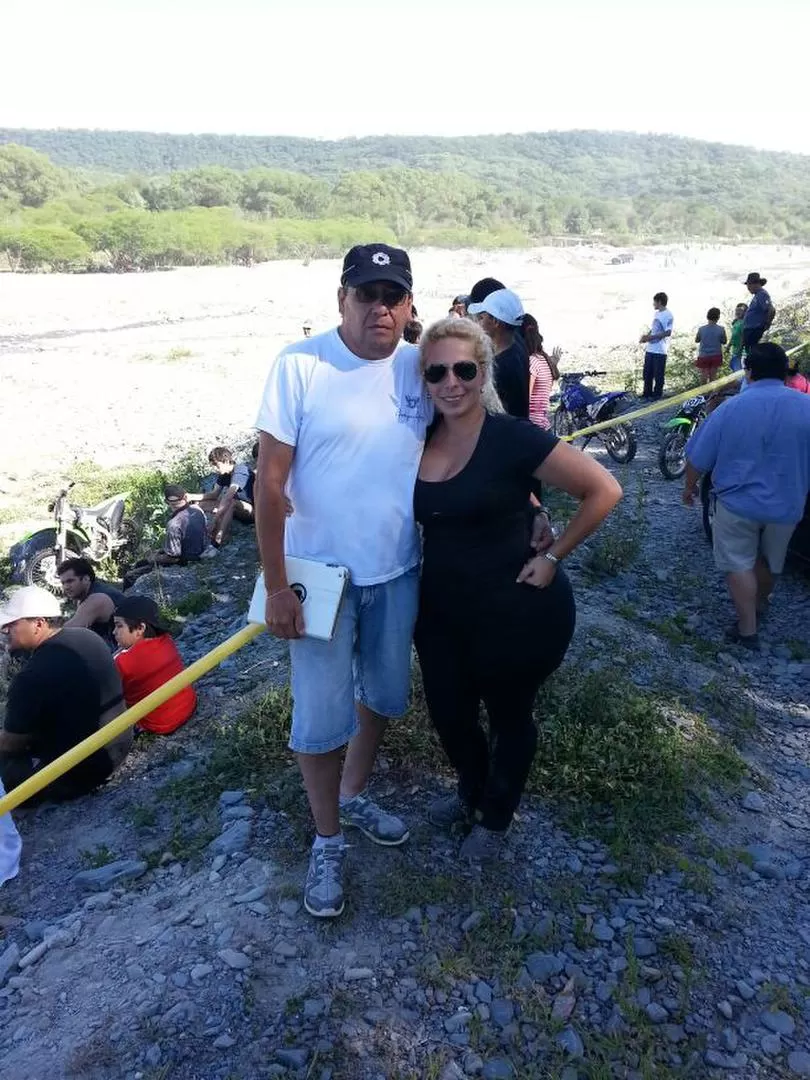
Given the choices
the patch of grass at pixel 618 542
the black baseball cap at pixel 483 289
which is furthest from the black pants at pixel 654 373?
the black baseball cap at pixel 483 289

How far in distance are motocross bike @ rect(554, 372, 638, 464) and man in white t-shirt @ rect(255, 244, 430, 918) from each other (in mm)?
8329

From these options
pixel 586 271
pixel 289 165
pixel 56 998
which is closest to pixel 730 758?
pixel 56 998

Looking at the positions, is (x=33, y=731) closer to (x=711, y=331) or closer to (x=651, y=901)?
(x=651, y=901)

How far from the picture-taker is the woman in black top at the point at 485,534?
2.62m

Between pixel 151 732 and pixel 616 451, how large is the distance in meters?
7.42

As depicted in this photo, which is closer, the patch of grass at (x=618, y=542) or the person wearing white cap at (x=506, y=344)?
the person wearing white cap at (x=506, y=344)

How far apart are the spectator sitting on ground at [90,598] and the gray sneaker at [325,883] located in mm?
3290

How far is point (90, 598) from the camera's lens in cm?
618

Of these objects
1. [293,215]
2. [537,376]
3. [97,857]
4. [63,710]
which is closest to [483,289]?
[537,376]

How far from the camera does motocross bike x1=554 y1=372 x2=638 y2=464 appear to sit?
35.0 ft

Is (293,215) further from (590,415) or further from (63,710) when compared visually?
(63,710)

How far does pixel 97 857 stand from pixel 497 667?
236 centimetres

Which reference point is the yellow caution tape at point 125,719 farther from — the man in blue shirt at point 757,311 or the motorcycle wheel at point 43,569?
the man in blue shirt at point 757,311

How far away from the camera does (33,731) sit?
4.41m
